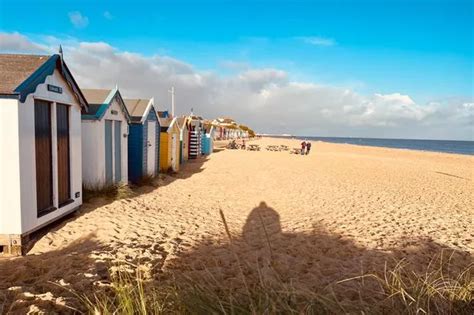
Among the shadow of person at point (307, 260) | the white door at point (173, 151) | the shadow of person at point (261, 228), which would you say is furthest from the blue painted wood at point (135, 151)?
the shadow of person at point (307, 260)

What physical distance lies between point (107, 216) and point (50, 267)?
2596 mm

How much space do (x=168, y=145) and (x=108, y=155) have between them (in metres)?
5.62

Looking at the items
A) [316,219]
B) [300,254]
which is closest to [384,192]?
[316,219]

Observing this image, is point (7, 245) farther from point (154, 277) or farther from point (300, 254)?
point (300, 254)

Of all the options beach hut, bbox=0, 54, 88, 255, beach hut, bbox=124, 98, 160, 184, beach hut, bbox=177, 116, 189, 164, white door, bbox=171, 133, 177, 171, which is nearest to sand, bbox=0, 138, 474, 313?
beach hut, bbox=0, 54, 88, 255

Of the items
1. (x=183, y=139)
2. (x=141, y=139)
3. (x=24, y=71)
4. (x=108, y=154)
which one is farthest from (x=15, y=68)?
(x=183, y=139)

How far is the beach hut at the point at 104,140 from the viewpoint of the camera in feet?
27.5

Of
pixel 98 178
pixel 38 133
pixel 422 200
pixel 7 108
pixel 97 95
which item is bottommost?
pixel 422 200

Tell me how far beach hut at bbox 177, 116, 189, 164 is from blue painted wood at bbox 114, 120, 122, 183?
9.38m

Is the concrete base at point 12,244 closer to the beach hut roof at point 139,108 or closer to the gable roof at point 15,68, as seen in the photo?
the gable roof at point 15,68

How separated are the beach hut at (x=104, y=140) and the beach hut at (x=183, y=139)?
9.15 m

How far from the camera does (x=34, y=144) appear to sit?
543 centimetres

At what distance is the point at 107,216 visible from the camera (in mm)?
7148

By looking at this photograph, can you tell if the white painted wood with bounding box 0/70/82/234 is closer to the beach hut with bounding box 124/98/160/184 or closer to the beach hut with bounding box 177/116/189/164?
the beach hut with bounding box 124/98/160/184
